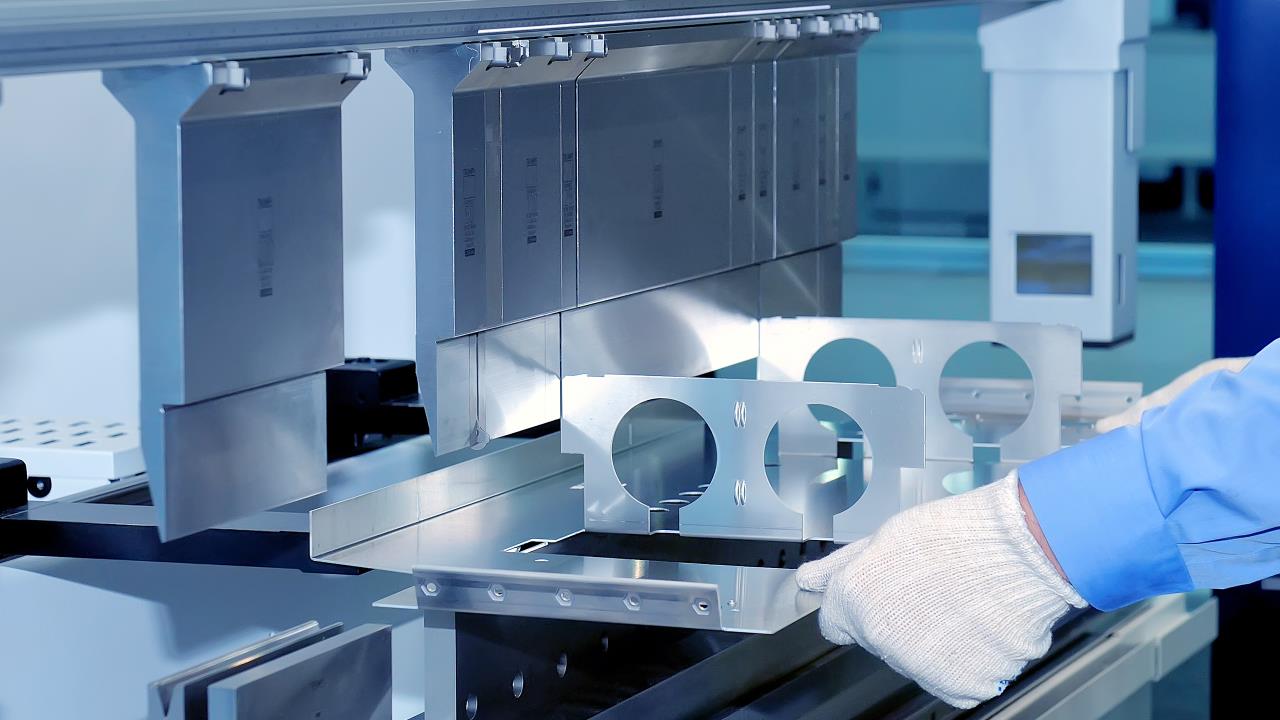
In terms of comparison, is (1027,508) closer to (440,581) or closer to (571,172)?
(440,581)

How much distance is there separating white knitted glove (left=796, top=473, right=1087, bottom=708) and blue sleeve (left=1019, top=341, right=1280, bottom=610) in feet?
0.10

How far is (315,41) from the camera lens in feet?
3.43

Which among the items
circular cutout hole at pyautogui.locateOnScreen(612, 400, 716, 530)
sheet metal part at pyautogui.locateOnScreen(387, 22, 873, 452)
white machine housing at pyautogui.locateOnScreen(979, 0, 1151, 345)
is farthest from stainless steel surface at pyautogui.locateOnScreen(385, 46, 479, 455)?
white machine housing at pyautogui.locateOnScreen(979, 0, 1151, 345)

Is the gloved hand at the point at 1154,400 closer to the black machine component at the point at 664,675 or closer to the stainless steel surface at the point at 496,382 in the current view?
the black machine component at the point at 664,675

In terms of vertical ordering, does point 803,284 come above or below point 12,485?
above

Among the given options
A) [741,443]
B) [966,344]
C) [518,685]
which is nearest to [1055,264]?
[966,344]

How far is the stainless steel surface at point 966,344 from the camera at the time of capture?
5.86 ft

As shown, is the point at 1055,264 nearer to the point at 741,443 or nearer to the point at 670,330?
the point at 670,330

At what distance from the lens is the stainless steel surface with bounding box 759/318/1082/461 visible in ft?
5.86

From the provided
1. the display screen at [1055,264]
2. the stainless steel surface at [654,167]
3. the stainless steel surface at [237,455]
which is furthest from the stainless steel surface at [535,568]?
the display screen at [1055,264]

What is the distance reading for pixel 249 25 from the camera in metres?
0.97

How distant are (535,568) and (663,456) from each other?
1.89 ft

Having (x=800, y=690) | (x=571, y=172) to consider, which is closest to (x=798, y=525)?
(x=800, y=690)

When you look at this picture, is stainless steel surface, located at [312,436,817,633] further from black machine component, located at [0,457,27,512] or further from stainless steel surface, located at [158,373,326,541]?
black machine component, located at [0,457,27,512]
